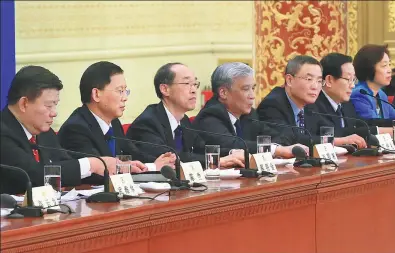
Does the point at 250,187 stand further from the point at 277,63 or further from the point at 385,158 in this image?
the point at 277,63

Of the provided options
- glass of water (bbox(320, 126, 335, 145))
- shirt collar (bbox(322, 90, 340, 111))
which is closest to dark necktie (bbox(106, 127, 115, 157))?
glass of water (bbox(320, 126, 335, 145))

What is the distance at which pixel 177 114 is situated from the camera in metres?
5.81

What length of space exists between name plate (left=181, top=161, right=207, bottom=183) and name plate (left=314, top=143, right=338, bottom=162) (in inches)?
37.3

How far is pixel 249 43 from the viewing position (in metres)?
11.8

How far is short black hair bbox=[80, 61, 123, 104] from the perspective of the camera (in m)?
5.31

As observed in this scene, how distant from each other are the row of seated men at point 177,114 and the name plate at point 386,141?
0.11 meters

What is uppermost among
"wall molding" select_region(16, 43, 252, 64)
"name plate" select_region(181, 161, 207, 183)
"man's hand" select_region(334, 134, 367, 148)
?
"wall molding" select_region(16, 43, 252, 64)

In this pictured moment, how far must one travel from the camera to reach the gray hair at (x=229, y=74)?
6.09 meters

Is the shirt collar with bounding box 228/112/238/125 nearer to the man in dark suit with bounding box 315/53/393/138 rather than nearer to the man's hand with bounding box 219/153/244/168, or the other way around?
the man's hand with bounding box 219/153/244/168

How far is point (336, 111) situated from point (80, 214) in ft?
11.3

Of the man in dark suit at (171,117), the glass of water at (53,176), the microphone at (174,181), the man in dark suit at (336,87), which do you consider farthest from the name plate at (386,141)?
the glass of water at (53,176)

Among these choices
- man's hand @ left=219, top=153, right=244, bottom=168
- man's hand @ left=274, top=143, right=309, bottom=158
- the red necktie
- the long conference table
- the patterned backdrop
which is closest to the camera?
the long conference table

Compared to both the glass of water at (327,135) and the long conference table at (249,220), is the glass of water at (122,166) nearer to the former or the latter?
the long conference table at (249,220)

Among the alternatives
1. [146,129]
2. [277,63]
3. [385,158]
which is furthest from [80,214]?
[277,63]
